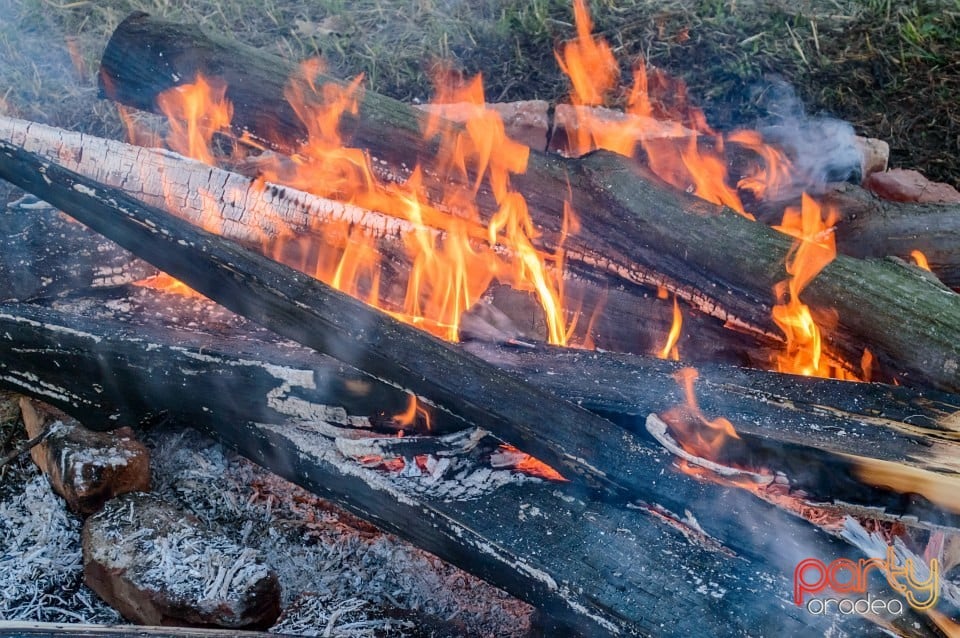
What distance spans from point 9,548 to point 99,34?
3670 mm

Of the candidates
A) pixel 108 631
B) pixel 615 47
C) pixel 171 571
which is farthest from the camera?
pixel 615 47

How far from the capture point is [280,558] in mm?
2533

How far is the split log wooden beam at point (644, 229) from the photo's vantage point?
2613 mm

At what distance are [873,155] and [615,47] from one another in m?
1.69

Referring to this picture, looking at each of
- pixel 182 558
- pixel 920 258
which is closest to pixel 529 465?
pixel 182 558

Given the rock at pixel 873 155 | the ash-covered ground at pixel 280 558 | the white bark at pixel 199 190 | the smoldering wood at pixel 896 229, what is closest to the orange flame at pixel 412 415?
the ash-covered ground at pixel 280 558

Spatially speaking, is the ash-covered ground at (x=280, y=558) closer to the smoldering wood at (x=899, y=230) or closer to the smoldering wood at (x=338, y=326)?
the smoldering wood at (x=338, y=326)

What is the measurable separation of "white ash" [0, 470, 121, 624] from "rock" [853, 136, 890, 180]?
3365 millimetres

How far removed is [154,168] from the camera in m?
3.14

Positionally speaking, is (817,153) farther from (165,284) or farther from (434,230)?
(165,284)

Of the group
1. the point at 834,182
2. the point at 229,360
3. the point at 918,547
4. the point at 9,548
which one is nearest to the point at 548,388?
the point at 229,360

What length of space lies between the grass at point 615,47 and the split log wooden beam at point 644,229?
4.66 ft

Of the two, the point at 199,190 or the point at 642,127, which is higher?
the point at 642,127

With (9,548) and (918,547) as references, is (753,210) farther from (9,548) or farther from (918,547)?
(9,548)
